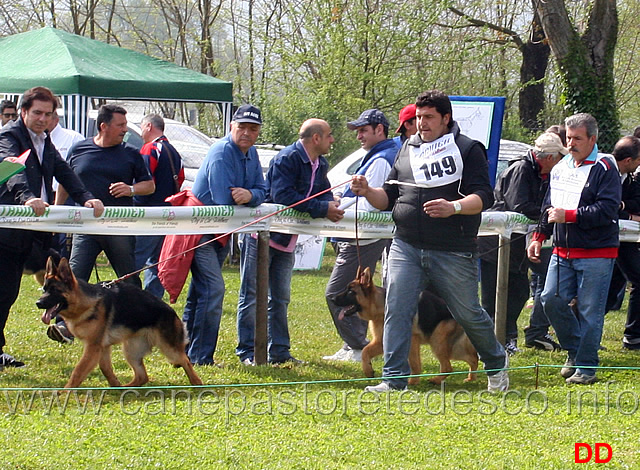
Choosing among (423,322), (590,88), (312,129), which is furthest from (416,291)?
(590,88)

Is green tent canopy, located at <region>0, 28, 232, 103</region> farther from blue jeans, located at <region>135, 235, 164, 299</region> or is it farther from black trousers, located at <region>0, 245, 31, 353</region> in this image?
black trousers, located at <region>0, 245, 31, 353</region>

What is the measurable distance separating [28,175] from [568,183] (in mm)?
4028

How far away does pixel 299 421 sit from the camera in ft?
16.4

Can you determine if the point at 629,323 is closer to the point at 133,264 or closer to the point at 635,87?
the point at 133,264

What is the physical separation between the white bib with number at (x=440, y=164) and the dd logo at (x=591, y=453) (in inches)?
74.9

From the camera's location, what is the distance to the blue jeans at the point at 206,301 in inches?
Answer: 268

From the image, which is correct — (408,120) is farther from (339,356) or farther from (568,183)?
(339,356)

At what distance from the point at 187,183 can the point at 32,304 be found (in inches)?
172

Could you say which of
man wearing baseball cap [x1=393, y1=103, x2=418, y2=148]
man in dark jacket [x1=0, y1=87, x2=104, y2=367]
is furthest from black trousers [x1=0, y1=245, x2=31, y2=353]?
man wearing baseball cap [x1=393, y1=103, x2=418, y2=148]

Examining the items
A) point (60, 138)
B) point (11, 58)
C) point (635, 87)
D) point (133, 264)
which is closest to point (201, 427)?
point (133, 264)

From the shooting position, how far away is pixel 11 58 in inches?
588

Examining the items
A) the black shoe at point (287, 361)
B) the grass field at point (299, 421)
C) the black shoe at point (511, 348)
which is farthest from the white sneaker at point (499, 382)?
the black shoe at point (511, 348)

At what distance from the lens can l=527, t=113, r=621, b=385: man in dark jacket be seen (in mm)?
6496

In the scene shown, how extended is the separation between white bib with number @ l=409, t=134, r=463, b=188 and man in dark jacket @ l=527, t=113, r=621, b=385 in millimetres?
1150
